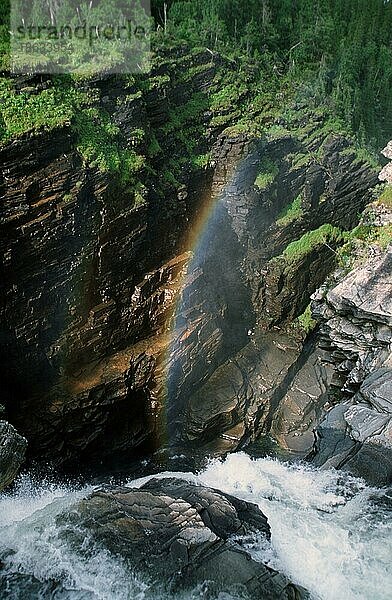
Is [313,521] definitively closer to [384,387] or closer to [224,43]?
[384,387]

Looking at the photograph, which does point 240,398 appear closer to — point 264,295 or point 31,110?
point 264,295

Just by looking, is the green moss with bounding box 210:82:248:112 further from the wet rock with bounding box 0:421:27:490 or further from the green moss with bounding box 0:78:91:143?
the wet rock with bounding box 0:421:27:490

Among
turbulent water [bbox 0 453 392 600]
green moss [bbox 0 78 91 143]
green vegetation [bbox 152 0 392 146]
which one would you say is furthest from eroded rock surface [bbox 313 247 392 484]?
green vegetation [bbox 152 0 392 146]

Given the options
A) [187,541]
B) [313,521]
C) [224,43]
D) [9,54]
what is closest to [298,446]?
[313,521]

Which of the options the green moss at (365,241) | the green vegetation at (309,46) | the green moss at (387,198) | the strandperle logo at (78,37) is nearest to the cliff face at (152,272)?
the strandperle logo at (78,37)

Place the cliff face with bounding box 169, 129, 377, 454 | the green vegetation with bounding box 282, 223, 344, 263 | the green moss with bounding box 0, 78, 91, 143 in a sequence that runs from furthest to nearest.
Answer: the green vegetation with bounding box 282, 223, 344, 263, the cliff face with bounding box 169, 129, 377, 454, the green moss with bounding box 0, 78, 91, 143
